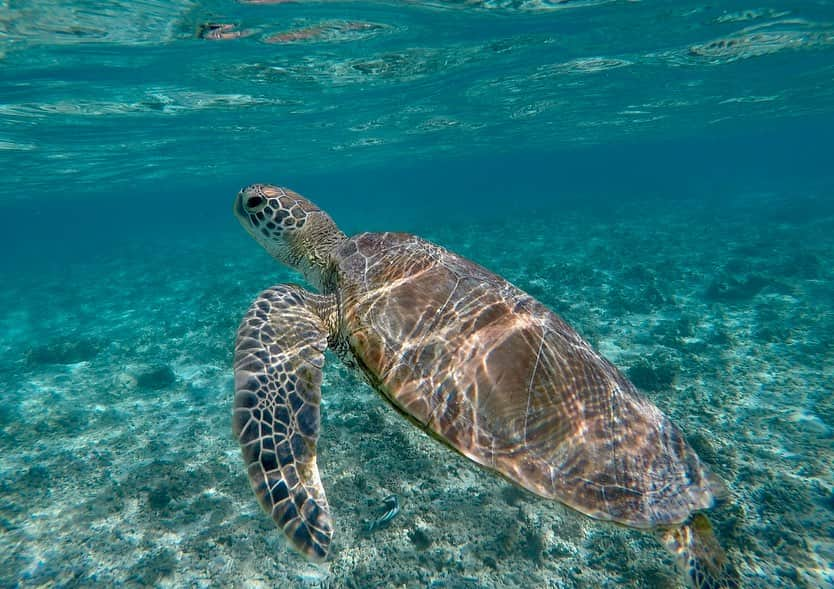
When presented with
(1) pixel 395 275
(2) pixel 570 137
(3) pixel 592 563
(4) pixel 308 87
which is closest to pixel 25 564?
(1) pixel 395 275

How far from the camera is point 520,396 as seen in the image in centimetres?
292

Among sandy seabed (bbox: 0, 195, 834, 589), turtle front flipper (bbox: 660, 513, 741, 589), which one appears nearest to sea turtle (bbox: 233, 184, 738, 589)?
turtle front flipper (bbox: 660, 513, 741, 589)

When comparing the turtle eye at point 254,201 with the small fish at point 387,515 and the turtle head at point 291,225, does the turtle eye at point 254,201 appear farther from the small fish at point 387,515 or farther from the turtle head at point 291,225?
the small fish at point 387,515

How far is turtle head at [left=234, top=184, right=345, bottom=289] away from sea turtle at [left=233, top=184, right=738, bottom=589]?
1.36m

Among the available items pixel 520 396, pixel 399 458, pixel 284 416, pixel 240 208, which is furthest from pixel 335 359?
pixel 520 396

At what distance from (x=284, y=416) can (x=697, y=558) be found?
3274mm

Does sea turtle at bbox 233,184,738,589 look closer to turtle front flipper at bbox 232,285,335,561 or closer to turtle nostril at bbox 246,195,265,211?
turtle front flipper at bbox 232,285,335,561

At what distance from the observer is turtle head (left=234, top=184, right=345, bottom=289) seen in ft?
16.8

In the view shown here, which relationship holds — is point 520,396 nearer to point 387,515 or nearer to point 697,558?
point 697,558

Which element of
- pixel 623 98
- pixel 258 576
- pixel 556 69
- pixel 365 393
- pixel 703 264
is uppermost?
pixel 556 69

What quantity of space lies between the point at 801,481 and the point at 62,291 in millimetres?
27432

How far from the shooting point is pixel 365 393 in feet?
24.7

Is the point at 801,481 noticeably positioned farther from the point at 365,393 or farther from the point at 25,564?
the point at 25,564

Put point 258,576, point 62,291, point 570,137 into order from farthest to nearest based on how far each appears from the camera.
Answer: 1. point 570,137
2. point 62,291
3. point 258,576
